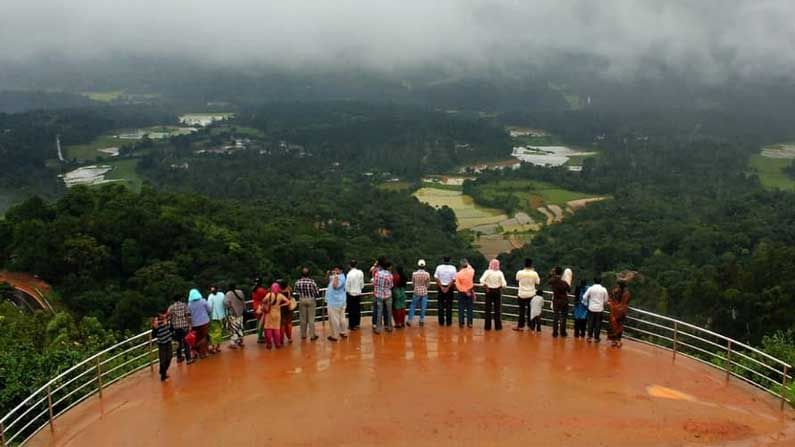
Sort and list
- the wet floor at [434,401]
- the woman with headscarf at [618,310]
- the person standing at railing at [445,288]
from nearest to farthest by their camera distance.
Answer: the wet floor at [434,401], the woman with headscarf at [618,310], the person standing at railing at [445,288]

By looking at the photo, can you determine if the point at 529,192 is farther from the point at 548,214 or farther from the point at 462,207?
the point at 462,207

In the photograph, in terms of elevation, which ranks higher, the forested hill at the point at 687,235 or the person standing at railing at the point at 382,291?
the person standing at railing at the point at 382,291

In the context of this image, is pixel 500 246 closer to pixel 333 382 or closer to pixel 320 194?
pixel 320 194

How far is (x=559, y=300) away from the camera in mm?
10297

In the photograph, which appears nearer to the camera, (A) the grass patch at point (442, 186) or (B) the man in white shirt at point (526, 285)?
(B) the man in white shirt at point (526, 285)

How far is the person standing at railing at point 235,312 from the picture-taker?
993cm

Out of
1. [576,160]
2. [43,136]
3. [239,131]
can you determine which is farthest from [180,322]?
[239,131]

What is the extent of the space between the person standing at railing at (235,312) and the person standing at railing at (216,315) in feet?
0.28

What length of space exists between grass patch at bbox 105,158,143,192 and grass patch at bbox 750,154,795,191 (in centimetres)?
9466

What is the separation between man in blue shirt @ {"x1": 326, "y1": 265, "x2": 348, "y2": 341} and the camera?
10188 mm

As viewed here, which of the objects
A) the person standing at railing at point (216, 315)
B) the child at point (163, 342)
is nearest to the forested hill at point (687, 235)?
the person standing at railing at point (216, 315)

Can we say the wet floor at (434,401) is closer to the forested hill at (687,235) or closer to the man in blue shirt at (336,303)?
the man in blue shirt at (336,303)

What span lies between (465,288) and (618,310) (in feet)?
8.12

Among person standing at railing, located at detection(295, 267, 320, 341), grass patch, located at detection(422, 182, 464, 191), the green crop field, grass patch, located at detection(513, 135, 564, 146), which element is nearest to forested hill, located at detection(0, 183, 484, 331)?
person standing at railing, located at detection(295, 267, 320, 341)
